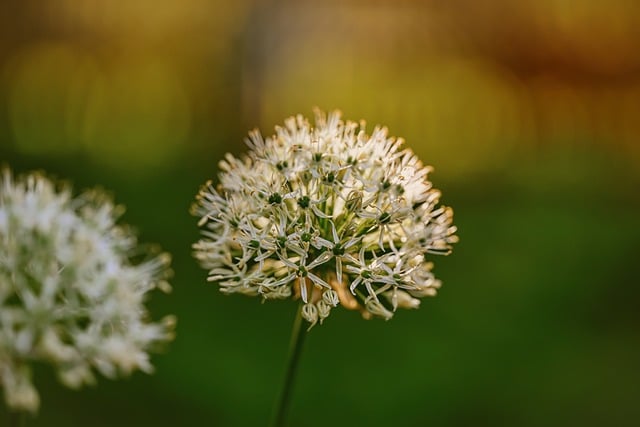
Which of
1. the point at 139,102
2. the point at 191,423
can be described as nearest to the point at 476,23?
the point at 139,102

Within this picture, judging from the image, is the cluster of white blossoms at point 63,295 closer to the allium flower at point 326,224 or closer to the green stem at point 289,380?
the allium flower at point 326,224

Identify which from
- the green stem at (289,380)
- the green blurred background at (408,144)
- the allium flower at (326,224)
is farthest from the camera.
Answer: the green blurred background at (408,144)

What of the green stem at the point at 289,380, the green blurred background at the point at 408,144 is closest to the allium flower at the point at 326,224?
the green stem at the point at 289,380

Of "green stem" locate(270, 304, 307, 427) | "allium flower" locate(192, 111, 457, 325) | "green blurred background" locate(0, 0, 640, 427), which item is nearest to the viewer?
"green stem" locate(270, 304, 307, 427)

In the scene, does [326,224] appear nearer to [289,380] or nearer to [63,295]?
[289,380]

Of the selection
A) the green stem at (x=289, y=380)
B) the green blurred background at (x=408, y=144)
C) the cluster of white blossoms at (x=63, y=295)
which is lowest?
the green stem at (x=289, y=380)

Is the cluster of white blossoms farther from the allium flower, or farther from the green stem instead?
the green stem

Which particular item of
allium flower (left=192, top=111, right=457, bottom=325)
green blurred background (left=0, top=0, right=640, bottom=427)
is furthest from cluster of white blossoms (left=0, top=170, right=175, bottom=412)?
green blurred background (left=0, top=0, right=640, bottom=427)

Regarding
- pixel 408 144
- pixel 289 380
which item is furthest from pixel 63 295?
pixel 408 144
